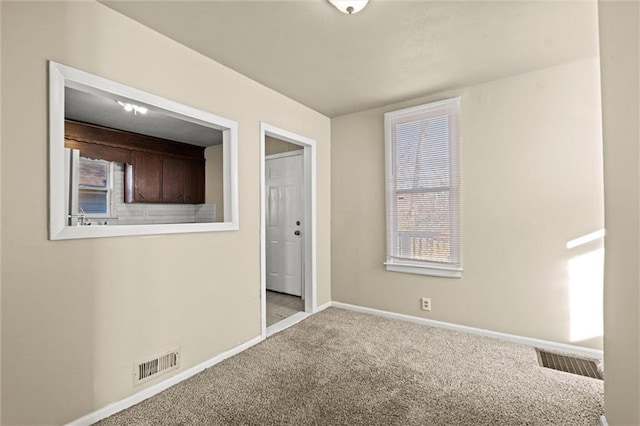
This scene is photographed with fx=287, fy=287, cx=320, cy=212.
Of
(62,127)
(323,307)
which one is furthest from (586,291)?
(62,127)

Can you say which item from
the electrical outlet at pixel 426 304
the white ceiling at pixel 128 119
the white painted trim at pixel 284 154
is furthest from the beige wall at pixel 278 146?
the electrical outlet at pixel 426 304

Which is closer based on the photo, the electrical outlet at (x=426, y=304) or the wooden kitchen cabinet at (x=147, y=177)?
the electrical outlet at (x=426, y=304)

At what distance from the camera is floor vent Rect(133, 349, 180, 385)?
74.7 inches

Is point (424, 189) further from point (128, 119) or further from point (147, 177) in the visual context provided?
point (147, 177)

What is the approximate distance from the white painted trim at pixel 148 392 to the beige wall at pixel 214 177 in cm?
291

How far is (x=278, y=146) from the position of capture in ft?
14.0

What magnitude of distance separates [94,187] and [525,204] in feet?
16.9

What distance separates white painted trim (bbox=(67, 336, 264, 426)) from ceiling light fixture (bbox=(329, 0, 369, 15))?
106 inches

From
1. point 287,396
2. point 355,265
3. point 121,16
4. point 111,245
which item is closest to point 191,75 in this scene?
point 121,16

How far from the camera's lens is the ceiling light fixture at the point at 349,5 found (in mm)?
1679

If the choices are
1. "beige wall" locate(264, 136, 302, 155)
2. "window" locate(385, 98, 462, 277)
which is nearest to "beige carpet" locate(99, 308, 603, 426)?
"window" locate(385, 98, 462, 277)

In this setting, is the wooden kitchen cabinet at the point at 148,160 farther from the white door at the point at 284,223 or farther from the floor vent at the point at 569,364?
the floor vent at the point at 569,364

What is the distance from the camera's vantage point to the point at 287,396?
6.27 ft

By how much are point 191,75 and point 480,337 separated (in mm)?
3484
